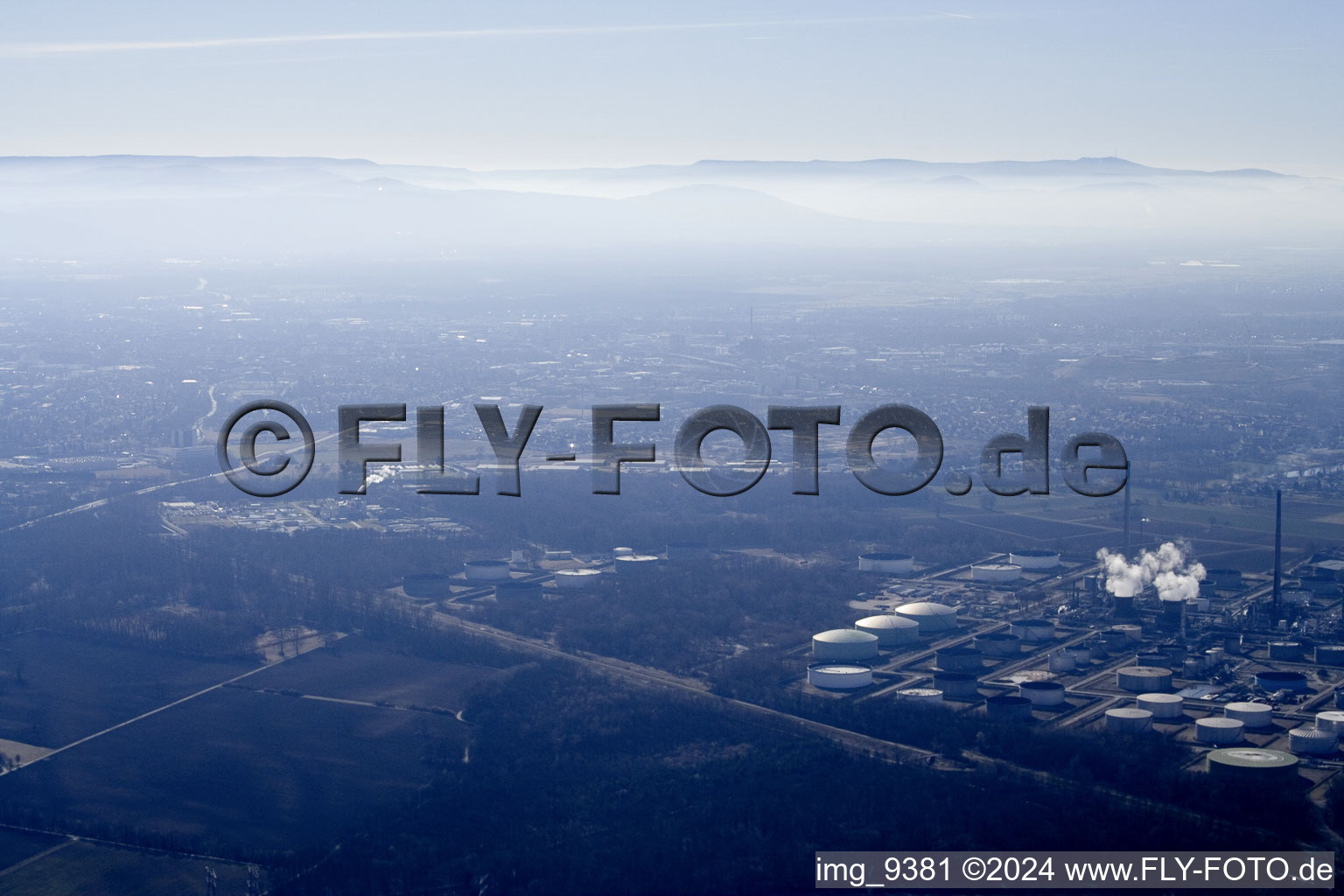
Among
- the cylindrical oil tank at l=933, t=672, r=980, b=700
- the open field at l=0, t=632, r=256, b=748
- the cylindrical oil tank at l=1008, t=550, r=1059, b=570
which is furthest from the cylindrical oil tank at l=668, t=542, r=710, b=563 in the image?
the cylindrical oil tank at l=933, t=672, r=980, b=700

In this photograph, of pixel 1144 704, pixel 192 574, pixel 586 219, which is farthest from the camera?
pixel 586 219

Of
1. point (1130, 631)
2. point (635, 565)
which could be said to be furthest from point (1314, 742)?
point (635, 565)

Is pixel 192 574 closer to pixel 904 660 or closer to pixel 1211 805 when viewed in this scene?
pixel 904 660

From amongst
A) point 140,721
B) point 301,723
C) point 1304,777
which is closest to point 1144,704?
point 1304,777

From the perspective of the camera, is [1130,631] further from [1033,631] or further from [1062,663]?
[1062,663]

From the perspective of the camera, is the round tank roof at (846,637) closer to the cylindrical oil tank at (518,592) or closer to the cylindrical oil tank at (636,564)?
the cylindrical oil tank at (518,592)

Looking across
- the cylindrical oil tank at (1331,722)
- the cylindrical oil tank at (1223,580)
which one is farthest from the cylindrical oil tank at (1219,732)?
the cylindrical oil tank at (1223,580)

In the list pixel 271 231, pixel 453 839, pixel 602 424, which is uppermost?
pixel 271 231
